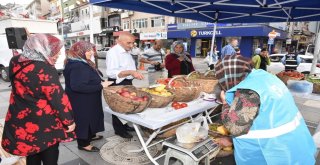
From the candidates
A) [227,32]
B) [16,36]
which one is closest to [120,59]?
[16,36]

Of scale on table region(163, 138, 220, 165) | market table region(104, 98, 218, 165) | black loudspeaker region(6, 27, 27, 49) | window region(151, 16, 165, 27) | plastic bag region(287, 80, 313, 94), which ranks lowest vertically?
scale on table region(163, 138, 220, 165)

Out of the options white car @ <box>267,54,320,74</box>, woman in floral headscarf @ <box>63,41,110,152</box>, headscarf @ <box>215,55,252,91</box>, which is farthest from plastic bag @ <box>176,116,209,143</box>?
white car @ <box>267,54,320,74</box>

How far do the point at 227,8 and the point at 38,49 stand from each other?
4638 millimetres

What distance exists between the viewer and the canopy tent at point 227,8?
453 cm

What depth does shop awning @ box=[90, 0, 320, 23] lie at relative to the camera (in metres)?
4.53

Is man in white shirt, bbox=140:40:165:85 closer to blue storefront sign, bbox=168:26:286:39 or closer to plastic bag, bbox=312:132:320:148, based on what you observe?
plastic bag, bbox=312:132:320:148

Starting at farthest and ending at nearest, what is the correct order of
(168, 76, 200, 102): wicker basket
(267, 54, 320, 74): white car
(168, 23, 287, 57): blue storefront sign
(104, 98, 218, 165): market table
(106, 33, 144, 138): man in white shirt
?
(168, 23, 287, 57): blue storefront sign → (267, 54, 320, 74): white car → (106, 33, 144, 138): man in white shirt → (168, 76, 200, 102): wicker basket → (104, 98, 218, 165): market table

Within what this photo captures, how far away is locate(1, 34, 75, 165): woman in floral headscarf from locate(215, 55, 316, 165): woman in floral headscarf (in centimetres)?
134

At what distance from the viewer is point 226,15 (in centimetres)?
621

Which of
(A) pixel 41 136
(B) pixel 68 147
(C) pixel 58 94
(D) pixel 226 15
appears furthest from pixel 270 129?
(D) pixel 226 15

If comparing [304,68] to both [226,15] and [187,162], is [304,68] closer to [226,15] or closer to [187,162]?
[226,15]

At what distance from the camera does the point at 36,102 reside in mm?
1927

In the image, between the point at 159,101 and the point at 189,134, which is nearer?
the point at 189,134

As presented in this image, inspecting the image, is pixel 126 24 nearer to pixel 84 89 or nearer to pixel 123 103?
pixel 84 89
